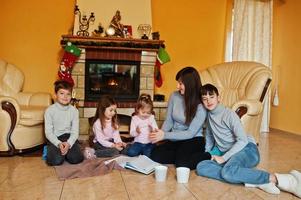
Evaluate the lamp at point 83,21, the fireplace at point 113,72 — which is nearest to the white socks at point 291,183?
the fireplace at point 113,72

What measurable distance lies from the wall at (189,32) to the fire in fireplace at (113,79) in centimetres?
59

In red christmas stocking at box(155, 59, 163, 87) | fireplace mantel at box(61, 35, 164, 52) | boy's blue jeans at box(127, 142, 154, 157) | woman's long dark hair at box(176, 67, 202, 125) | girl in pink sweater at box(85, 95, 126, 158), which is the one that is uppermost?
fireplace mantel at box(61, 35, 164, 52)

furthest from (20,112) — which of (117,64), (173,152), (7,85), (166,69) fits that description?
(166,69)

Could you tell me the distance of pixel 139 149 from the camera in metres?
3.10

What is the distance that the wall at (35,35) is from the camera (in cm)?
465

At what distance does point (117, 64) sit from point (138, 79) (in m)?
0.37

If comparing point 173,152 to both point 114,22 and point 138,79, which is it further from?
point 114,22

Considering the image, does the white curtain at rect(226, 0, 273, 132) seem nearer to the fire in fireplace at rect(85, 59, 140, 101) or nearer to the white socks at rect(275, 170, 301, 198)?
the fire in fireplace at rect(85, 59, 140, 101)

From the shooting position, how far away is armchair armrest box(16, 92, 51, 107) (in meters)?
3.79

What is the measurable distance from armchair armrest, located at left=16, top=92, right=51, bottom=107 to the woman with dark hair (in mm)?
1598

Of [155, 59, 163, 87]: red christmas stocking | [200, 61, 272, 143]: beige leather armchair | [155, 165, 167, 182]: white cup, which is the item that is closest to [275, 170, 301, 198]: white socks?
[155, 165, 167, 182]: white cup

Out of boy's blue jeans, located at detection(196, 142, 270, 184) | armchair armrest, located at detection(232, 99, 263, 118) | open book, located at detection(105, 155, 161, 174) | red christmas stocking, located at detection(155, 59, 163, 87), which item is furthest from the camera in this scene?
red christmas stocking, located at detection(155, 59, 163, 87)

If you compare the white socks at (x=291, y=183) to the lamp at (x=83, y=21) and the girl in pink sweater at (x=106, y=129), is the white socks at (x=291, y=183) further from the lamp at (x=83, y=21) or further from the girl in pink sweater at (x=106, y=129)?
the lamp at (x=83, y=21)

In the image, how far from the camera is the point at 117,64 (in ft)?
15.1
